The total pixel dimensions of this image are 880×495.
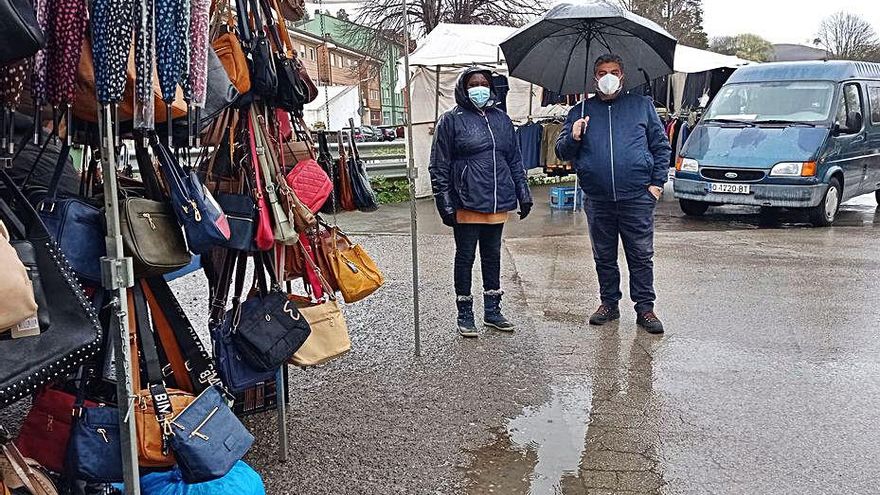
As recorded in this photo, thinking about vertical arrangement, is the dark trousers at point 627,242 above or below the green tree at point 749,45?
below

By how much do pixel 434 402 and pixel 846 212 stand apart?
35.8 ft

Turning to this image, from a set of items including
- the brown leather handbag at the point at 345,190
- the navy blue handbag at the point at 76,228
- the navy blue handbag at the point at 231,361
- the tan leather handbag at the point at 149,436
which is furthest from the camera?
the brown leather handbag at the point at 345,190

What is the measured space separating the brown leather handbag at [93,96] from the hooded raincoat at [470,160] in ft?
9.70

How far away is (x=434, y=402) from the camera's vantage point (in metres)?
4.52

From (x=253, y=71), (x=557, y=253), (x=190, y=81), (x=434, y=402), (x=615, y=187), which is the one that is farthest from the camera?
(x=557, y=253)

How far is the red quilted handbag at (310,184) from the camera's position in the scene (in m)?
3.51

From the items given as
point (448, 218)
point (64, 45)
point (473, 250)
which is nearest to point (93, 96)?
point (64, 45)

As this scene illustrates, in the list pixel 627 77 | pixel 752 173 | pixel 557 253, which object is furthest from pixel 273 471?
pixel 752 173

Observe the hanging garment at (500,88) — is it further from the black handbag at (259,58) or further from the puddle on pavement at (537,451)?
the black handbag at (259,58)

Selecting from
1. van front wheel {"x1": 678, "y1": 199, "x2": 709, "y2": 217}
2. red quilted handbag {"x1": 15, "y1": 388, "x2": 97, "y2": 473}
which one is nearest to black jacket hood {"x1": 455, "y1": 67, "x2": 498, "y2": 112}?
red quilted handbag {"x1": 15, "y1": 388, "x2": 97, "y2": 473}

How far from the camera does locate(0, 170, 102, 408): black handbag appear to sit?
2066 millimetres

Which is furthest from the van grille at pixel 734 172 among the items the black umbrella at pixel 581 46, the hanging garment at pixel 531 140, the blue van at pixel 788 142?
the black umbrella at pixel 581 46

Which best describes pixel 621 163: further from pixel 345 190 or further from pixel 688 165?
pixel 688 165

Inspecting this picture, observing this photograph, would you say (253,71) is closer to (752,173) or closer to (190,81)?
(190,81)
